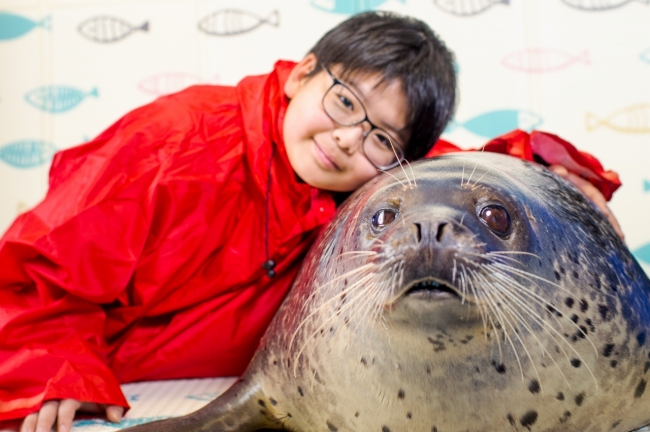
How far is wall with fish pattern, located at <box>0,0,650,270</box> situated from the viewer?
8.46ft

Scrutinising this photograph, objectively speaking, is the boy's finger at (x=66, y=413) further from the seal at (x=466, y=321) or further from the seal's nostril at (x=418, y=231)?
the seal's nostril at (x=418, y=231)

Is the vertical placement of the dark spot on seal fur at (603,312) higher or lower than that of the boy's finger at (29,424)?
higher

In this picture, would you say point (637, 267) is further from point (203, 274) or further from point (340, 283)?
point (203, 274)

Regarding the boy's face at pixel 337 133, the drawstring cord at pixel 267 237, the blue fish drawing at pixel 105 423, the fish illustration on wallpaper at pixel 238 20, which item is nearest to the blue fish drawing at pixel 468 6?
the fish illustration on wallpaper at pixel 238 20

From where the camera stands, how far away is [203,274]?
1551 mm

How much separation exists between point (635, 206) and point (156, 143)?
190 cm

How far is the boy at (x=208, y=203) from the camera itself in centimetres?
136

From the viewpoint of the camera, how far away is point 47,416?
120 centimetres

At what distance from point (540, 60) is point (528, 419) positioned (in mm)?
2041

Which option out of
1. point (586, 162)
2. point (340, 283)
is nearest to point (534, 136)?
point (586, 162)

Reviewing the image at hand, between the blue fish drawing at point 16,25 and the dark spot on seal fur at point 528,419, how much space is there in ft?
8.67

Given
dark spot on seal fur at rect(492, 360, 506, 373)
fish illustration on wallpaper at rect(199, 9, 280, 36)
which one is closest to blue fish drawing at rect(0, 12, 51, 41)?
fish illustration on wallpaper at rect(199, 9, 280, 36)

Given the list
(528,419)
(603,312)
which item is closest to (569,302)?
(603,312)

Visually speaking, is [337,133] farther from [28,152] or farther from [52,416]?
[28,152]
